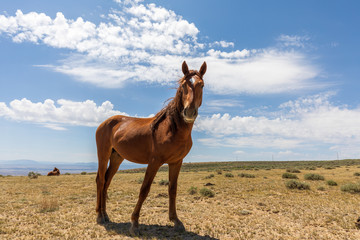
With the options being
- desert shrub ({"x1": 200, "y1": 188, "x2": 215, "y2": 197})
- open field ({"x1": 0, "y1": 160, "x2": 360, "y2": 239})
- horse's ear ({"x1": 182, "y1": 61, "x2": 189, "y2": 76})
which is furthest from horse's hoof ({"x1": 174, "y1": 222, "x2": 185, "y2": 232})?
desert shrub ({"x1": 200, "y1": 188, "x2": 215, "y2": 197})

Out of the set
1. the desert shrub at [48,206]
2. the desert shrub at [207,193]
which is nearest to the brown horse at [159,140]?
the desert shrub at [48,206]

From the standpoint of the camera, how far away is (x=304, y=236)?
205 inches

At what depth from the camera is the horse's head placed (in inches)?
166

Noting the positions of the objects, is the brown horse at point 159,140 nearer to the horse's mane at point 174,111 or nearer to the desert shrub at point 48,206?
the horse's mane at point 174,111

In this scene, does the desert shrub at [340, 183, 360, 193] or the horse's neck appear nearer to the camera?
the horse's neck

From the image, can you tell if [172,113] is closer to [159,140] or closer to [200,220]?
[159,140]

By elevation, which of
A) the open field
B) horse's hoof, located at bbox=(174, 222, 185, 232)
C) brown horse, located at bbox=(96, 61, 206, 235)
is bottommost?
the open field

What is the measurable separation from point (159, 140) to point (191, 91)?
1459mm

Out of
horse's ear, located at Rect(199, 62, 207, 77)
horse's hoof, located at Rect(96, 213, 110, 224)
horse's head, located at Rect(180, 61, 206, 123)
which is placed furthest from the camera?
horse's hoof, located at Rect(96, 213, 110, 224)

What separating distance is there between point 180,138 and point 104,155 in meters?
2.89

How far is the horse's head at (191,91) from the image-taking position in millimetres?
4219

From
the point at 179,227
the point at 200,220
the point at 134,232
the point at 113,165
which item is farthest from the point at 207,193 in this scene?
the point at 134,232

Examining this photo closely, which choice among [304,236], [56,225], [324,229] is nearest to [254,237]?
[304,236]

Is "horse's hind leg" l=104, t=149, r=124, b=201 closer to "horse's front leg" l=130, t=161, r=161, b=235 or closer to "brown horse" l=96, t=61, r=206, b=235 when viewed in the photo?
"brown horse" l=96, t=61, r=206, b=235
